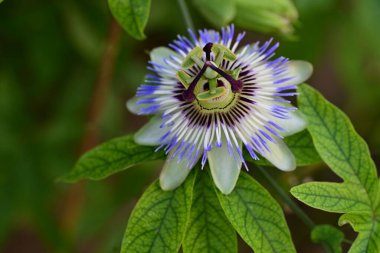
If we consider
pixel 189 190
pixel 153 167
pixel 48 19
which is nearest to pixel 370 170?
pixel 189 190

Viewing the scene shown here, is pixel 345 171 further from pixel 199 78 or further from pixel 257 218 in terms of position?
pixel 199 78

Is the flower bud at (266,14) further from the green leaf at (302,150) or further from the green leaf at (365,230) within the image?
the green leaf at (365,230)

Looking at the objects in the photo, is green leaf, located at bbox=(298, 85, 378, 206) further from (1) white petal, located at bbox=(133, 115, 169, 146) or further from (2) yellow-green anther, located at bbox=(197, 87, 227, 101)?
(1) white petal, located at bbox=(133, 115, 169, 146)

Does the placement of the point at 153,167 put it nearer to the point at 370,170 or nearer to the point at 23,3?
the point at 23,3

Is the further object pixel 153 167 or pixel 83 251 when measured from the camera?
pixel 83 251

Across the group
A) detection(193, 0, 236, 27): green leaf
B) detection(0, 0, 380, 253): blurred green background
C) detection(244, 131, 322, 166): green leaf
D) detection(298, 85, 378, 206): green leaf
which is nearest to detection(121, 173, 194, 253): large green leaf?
detection(244, 131, 322, 166): green leaf

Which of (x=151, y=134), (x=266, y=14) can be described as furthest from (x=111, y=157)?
(x=266, y=14)
